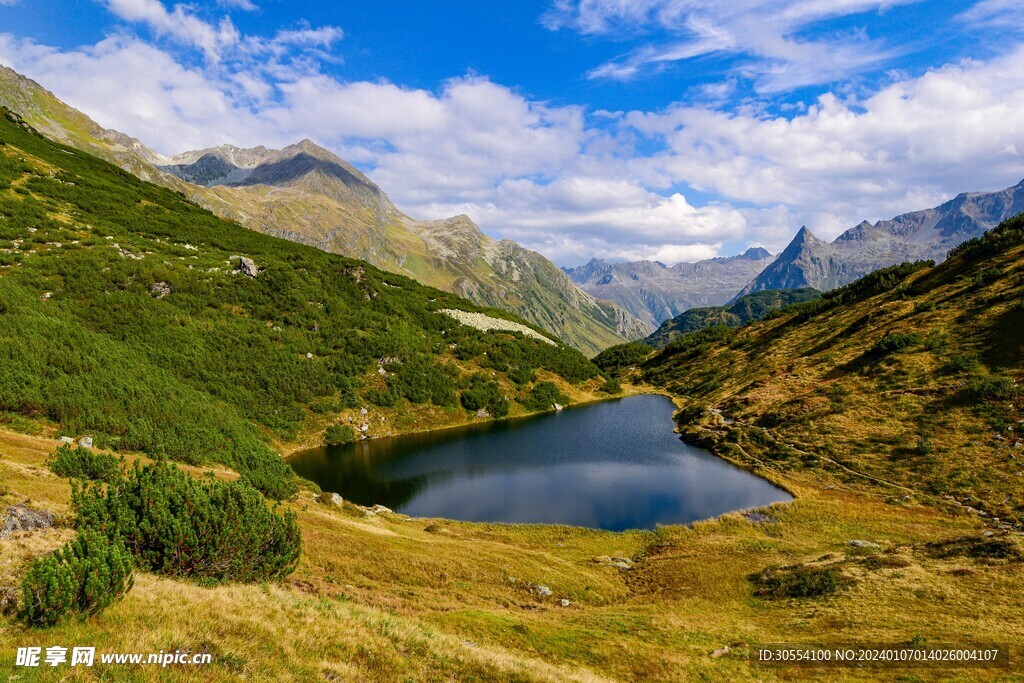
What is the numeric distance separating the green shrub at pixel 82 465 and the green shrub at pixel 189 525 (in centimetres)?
826

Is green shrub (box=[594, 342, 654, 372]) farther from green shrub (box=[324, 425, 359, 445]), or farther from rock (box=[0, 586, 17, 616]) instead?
rock (box=[0, 586, 17, 616])

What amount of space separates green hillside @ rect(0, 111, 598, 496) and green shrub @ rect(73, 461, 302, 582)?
1991 cm

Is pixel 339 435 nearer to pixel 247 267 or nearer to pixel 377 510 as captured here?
pixel 377 510

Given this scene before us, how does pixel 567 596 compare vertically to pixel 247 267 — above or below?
below

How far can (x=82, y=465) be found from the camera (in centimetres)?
2433

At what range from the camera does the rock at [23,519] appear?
1399cm

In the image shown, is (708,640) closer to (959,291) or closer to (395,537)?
Answer: (395,537)

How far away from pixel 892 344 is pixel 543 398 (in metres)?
62.6

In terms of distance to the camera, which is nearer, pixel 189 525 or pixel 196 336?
pixel 189 525

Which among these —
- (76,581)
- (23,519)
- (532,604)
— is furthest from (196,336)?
(76,581)

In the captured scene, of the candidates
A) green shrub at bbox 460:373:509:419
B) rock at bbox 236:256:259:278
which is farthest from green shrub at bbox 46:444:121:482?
rock at bbox 236:256:259:278

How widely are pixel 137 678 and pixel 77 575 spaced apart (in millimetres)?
3111

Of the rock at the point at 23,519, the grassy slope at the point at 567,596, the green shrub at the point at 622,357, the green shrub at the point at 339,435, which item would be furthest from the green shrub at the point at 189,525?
the green shrub at the point at 622,357

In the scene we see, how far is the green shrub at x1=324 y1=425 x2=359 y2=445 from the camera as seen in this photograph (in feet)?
232
